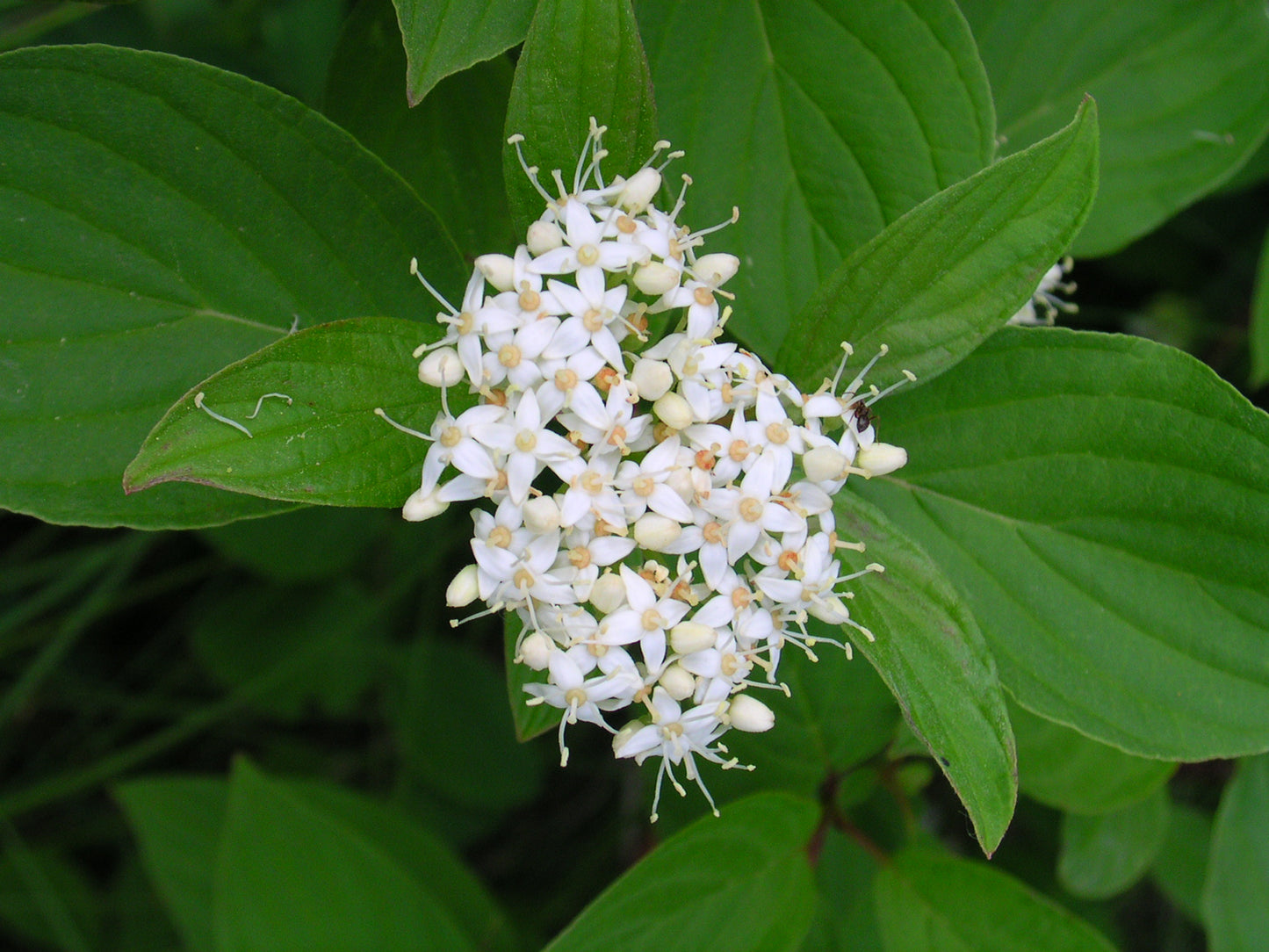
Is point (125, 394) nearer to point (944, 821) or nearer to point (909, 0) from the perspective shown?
point (909, 0)

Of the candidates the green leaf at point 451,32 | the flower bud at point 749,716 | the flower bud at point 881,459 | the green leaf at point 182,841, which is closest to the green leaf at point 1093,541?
the flower bud at point 881,459

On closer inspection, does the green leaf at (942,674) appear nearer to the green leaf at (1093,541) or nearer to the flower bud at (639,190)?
the green leaf at (1093,541)

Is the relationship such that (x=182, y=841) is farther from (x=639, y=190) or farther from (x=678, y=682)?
(x=639, y=190)

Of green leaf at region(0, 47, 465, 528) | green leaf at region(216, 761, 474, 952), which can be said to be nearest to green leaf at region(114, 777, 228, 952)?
green leaf at region(216, 761, 474, 952)

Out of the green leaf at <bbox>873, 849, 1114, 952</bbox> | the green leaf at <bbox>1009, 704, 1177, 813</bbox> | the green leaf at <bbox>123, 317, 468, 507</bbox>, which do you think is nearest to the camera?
the green leaf at <bbox>123, 317, 468, 507</bbox>

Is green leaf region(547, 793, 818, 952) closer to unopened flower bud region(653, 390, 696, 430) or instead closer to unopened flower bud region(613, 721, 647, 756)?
unopened flower bud region(613, 721, 647, 756)

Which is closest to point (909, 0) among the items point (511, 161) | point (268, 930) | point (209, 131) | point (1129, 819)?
point (511, 161)
